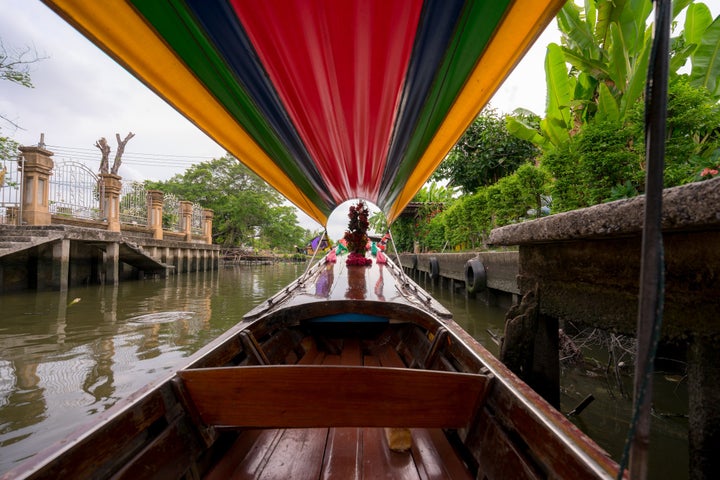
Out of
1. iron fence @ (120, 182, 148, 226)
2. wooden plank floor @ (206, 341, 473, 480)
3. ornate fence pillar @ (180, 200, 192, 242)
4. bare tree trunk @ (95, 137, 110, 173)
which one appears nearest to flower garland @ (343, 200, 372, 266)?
wooden plank floor @ (206, 341, 473, 480)

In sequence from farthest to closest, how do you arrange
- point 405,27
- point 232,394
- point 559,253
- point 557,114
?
point 557,114, point 559,253, point 405,27, point 232,394

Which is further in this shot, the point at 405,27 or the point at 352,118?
the point at 352,118

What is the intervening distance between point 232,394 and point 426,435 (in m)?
0.95

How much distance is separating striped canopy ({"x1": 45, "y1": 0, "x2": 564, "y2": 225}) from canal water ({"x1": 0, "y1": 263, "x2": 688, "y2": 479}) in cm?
132

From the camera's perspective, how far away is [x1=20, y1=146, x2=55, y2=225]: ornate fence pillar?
8.03m

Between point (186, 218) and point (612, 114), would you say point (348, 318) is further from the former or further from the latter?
point (186, 218)

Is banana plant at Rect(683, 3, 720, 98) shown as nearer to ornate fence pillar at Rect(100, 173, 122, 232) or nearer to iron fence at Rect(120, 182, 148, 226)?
ornate fence pillar at Rect(100, 173, 122, 232)

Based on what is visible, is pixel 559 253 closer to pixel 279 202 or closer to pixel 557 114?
pixel 557 114

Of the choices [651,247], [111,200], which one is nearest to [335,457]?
[651,247]

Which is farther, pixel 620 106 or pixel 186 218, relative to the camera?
pixel 186 218

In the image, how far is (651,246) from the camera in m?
0.51

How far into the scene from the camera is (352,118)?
2.37m

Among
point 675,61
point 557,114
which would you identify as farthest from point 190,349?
point 675,61

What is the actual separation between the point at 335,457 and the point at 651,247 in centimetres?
140
